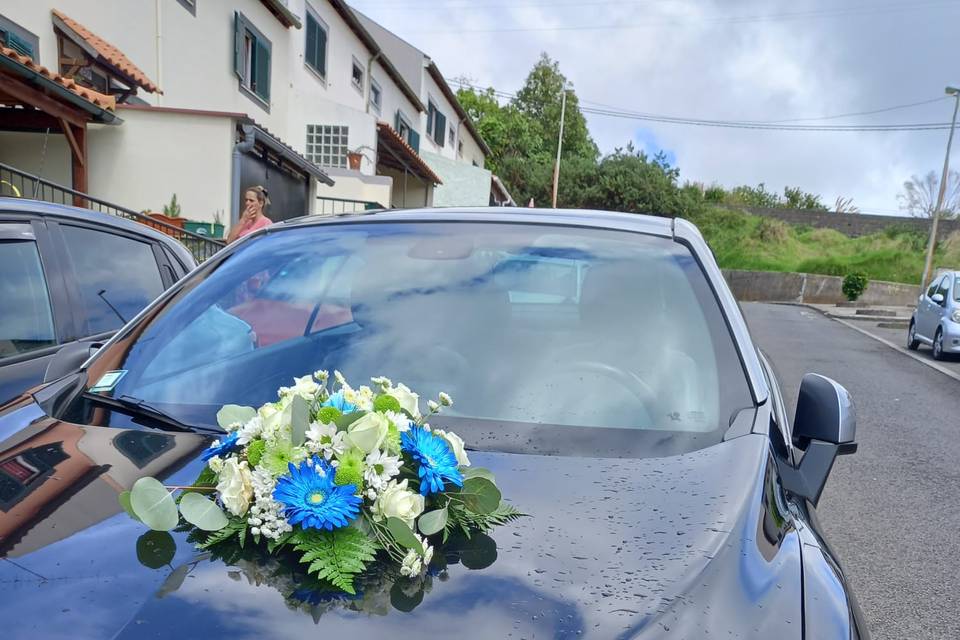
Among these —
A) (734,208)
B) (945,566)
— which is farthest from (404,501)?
(734,208)

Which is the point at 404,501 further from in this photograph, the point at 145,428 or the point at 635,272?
the point at 635,272

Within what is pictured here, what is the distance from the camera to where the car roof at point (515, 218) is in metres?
2.22

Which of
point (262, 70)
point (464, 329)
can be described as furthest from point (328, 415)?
point (262, 70)

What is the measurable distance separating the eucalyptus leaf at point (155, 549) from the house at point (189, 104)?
7.56 metres

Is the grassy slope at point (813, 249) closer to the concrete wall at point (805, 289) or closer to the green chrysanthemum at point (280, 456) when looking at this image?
the concrete wall at point (805, 289)

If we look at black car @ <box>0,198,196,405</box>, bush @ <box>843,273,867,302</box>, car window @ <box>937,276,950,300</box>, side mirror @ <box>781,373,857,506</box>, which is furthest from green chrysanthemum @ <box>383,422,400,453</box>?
bush @ <box>843,273,867,302</box>

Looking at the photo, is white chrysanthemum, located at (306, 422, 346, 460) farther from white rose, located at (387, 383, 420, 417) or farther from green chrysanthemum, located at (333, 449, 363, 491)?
white rose, located at (387, 383, 420, 417)

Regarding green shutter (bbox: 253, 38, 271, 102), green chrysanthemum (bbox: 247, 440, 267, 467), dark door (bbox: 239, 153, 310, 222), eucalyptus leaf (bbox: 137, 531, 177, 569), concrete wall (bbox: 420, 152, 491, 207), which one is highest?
green shutter (bbox: 253, 38, 271, 102)

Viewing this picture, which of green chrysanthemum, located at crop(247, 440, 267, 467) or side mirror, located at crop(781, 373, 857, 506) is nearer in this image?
green chrysanthemum, located at crop(247, 440, 267, 467)

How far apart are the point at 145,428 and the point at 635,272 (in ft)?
4.46

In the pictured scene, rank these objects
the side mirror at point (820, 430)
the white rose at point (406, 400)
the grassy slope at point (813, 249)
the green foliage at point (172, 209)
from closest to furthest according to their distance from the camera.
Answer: the white rose at point (406, 400)
the side mirror at point (820, 430)
the green foliage at point (172, 209)
the grassy slope at point (813, 249)

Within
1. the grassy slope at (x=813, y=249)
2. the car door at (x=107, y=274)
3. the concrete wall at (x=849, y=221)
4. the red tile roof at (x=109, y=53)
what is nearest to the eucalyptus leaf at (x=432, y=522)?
the car door at (x=107, y=274)

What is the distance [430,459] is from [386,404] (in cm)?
15

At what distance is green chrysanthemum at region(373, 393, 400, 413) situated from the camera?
1.28 m
